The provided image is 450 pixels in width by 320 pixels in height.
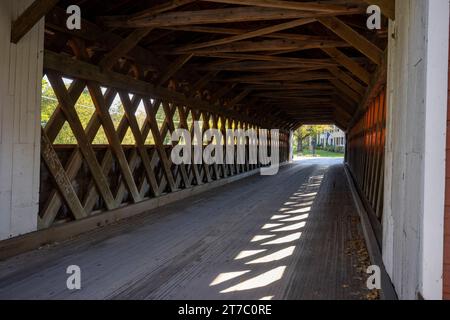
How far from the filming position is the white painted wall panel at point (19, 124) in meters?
4.20

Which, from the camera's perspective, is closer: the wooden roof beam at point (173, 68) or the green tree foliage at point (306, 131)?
the wooden roof beam at point (173, 68)

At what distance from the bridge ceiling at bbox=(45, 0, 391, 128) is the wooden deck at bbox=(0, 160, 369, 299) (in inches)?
93.7

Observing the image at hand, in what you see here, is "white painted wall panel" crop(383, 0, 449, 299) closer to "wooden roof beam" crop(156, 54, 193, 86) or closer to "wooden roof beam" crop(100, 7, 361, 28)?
"wooden roof beam" crop(100, 7, 361, 28)

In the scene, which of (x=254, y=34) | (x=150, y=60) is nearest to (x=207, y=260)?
(x=254, y=34)

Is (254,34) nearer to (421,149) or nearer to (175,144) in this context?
(175,144)

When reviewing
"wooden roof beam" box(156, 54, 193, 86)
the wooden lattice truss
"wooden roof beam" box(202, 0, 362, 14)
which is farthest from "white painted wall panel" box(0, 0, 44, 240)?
"wooden roof beam" box(156, 54, 193, 86)

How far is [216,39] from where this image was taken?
7.81 metres

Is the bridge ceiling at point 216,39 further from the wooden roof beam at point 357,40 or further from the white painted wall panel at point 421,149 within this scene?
the white painted wall panel at point 421,149

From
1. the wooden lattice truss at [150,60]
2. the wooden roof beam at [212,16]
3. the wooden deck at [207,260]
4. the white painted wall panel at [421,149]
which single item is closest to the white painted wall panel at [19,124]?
the wooden lattice truss at [150,60]

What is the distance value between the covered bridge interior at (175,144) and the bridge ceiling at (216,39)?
3 cm

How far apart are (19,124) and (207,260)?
2436 millimetres

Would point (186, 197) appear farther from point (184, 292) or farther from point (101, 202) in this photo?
point (184, 292)

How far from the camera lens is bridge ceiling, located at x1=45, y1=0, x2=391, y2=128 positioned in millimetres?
5501
